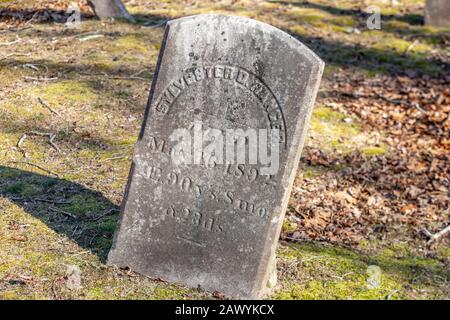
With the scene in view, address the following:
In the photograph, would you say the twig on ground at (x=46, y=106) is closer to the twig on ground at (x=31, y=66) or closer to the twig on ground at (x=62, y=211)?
the twig on ground at (x=31, y=66)

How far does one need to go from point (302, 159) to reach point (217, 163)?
298 cm

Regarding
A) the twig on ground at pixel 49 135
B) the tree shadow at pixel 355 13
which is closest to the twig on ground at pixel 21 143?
the twig on ground at pixel 49 135

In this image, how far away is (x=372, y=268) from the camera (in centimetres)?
589

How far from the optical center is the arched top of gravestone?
15.6ft

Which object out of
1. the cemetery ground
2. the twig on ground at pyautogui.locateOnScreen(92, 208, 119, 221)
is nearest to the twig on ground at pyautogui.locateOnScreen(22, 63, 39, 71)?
the cemetery ground

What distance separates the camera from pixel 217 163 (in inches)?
201

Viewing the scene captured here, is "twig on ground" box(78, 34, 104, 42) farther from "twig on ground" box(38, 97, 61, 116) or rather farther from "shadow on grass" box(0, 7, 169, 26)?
"twig on ground" box(38, 97, 61, 116)

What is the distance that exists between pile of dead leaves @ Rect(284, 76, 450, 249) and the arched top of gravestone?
2067 mm

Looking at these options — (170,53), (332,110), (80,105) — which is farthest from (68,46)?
(170,53)

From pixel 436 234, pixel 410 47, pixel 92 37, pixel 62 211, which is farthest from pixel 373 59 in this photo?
pixel 62 211

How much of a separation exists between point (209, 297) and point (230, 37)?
1.81 metres

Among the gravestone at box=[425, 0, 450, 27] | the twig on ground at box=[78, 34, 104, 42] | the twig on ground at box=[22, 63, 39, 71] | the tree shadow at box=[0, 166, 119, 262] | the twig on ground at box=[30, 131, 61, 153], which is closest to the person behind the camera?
the tree shadow at box=[0, 166, 119, 262]

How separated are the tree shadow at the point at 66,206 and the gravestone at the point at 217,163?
56 centimetres

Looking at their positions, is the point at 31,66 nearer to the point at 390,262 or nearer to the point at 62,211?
the point at 62,211
